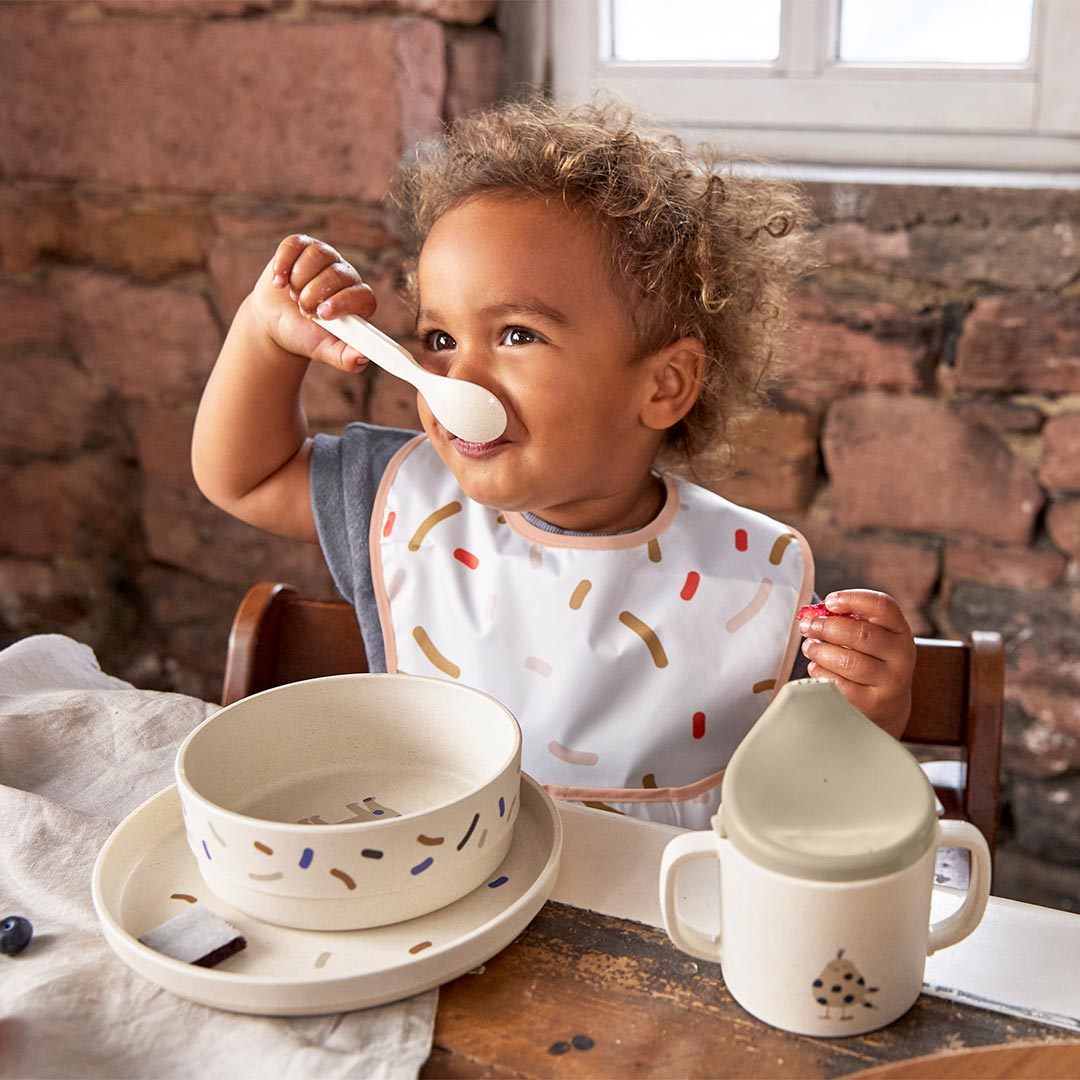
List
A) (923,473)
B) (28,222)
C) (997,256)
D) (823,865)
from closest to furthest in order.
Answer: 1. (823,865)
2. (997,256)
3. (923,473)
4. (28,222)

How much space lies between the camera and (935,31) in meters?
1.73

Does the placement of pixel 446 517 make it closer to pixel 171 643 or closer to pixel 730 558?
pixel 730 558

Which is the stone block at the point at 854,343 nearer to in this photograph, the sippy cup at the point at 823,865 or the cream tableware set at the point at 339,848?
the cream tableware set at the point at 339,848

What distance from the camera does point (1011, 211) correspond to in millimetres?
1578

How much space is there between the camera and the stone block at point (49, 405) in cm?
211

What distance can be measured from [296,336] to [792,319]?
756mm

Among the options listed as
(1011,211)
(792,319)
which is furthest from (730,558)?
(1011,211)

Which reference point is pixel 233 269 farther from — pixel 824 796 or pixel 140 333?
pixel 824 796

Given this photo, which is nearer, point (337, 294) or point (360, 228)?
point (337, 294)

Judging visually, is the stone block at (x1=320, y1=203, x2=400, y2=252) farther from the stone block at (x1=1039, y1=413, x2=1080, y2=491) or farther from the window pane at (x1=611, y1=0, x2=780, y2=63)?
the stone block at (x1=1039, y1=413, x2=1080, y2=491)

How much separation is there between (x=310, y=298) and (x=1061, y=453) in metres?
1.04

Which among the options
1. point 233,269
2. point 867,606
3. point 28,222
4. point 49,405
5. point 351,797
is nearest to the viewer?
point 351,797

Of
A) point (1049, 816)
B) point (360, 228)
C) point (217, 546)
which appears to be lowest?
point (1049, 816)

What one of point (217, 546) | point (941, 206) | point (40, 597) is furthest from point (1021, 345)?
point (40, 597)
